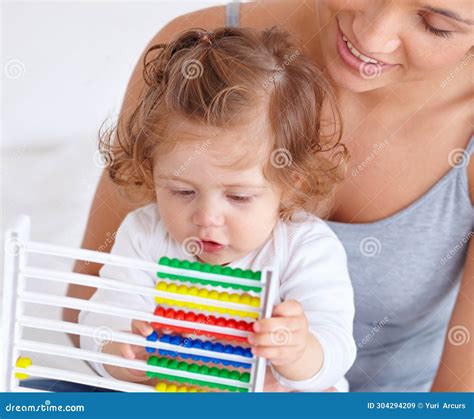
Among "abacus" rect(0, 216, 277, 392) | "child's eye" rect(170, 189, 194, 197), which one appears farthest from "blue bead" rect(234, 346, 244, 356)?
"child's eye" rect(170, 189, 194, 197)

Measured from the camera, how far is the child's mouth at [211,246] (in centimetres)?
97

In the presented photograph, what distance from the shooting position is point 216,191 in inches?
36.5

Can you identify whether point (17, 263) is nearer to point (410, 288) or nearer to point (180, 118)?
point (180, 118)

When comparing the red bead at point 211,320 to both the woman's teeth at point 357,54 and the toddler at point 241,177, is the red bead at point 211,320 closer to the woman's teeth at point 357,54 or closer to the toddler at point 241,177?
the toddler at point 241,177

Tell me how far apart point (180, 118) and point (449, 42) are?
0.38 m

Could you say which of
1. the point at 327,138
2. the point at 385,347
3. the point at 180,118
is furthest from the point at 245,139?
the point at 385,347

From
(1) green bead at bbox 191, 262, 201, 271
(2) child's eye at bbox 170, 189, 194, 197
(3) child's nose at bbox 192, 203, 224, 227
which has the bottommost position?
(1) green bead at bbox 191, 262, 201, 271

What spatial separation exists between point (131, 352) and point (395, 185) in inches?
20.7

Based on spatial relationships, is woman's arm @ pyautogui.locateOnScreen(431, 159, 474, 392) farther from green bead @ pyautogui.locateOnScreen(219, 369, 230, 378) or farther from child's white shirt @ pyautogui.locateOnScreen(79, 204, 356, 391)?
green bead @ pyautogui.locateOnScreen(219, 369, 230, 378)

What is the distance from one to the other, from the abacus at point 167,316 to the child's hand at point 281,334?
0.06 feet

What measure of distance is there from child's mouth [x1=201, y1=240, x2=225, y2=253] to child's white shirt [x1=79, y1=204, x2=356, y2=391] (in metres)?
0.07

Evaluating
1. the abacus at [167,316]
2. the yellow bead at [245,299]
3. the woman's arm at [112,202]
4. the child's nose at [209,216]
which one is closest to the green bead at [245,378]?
the abacus at [167,316]

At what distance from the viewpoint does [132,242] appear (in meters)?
1.07

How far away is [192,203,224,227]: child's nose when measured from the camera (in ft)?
3.05
